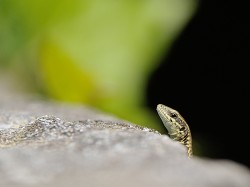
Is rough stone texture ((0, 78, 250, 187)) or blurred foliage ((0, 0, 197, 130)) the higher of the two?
blurred foliage ((0, 0, 197, 130))

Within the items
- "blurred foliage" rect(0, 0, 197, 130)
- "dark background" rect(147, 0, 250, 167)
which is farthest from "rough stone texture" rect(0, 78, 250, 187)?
"dark background" rect(147, 0, 250, 167)

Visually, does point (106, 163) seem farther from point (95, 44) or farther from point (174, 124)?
point (95, 44)

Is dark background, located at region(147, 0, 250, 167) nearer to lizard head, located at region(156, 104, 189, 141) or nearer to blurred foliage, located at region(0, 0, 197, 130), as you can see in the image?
blurred foliage, located at region(0, 0, 197, 130)

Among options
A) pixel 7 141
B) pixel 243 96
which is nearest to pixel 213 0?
pixel 243 96

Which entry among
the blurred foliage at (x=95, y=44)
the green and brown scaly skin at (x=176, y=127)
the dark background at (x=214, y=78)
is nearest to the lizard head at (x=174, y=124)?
the green and brown scaly skin at (x=176, y=127)

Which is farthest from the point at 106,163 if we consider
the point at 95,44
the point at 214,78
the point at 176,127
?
the point at 214,78
